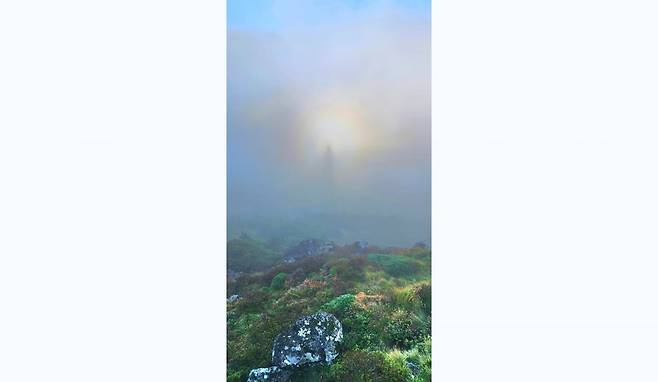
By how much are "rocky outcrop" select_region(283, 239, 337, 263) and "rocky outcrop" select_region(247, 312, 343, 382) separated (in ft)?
2.10

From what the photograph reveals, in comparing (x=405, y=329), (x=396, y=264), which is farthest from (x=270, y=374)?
(x=396, y=264)

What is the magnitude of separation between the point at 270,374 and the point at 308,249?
1209 mm

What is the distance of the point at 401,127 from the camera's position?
167 inches

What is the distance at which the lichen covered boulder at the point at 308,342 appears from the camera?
3885 millimetres

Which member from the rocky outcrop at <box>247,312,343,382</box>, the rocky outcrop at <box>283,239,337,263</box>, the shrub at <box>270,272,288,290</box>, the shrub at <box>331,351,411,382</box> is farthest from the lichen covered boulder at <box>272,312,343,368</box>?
the rocky outcrop at <box>283,239,337,263</box>

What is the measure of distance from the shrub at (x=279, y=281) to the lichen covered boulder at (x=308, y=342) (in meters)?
0.40

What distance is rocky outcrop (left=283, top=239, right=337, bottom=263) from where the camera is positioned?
422 cm

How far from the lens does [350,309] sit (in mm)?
4098

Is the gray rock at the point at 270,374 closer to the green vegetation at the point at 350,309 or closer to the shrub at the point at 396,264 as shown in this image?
the green vegetation at the point at 350,309

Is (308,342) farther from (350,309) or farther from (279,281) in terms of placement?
(279,281)

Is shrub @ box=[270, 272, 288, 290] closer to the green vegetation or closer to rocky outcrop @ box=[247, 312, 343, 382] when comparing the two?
the green vegetation

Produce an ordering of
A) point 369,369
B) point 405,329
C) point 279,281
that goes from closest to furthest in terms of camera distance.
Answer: point 369,369 → point 405,329 → point 279,281

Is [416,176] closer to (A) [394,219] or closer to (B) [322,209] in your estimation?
(A) [394,219]
